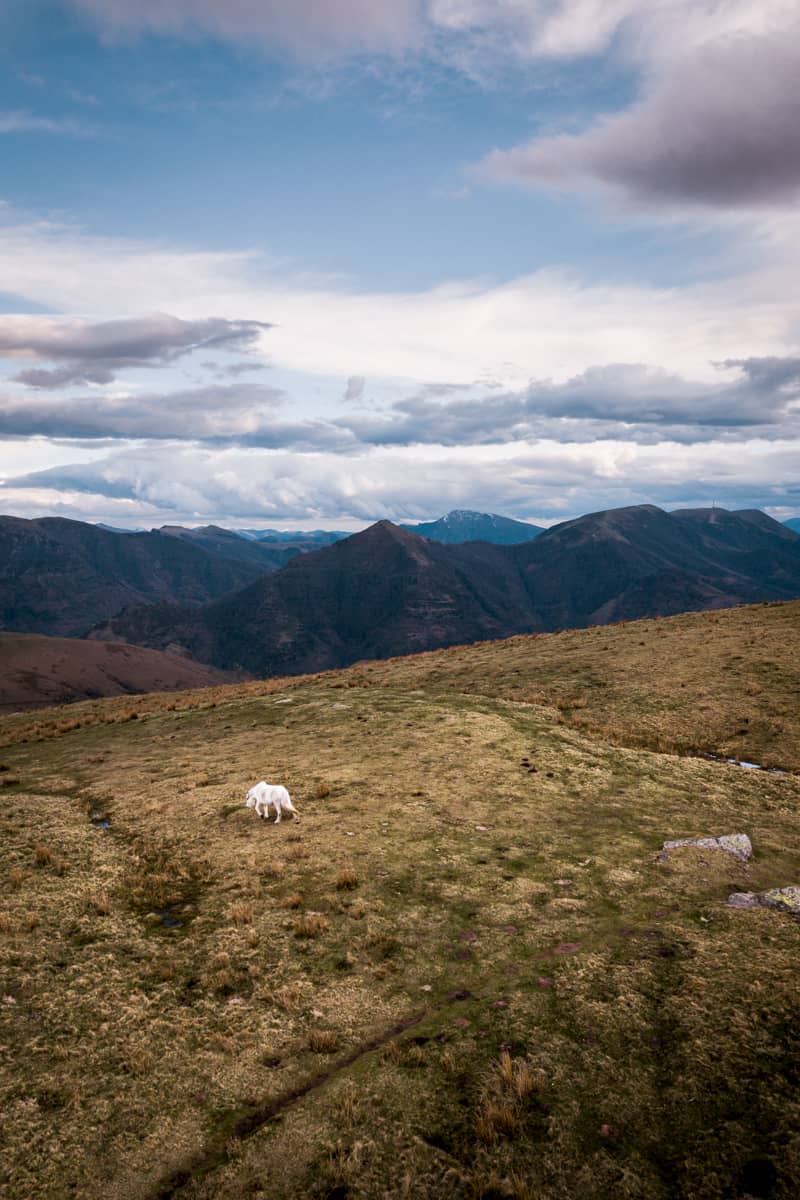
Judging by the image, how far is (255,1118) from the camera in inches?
320

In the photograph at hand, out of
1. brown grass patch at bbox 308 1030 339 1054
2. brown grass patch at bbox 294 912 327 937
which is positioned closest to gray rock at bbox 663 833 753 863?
brown grass patch at bbox 294 912 327 937

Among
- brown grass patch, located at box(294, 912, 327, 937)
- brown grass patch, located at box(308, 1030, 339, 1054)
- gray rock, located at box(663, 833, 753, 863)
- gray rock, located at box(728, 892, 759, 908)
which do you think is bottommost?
gray rock, located at box(663, 833, 753, 863)

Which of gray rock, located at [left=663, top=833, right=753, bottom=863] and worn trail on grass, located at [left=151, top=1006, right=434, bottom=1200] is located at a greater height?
worn trail on grass, located at [left=151, top=1006, right=434, bottom=1200]

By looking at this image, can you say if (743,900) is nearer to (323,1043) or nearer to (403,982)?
(403,982)

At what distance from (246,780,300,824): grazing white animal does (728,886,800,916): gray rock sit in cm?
1166

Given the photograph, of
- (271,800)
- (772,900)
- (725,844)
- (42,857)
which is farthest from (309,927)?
(725,844)

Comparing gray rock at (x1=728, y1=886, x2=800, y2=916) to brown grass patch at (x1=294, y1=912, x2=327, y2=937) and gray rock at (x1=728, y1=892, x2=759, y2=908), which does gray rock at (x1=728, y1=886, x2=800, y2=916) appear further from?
brown grass patch at (x1=294, y1=912, x2=327, y2=937)

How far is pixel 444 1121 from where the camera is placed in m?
7.88

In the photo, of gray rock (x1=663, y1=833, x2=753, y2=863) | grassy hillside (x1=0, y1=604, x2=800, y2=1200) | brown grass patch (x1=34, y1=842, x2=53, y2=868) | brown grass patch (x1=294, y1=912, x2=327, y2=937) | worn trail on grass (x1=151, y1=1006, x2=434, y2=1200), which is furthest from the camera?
gray rock (x1=663, y1=833, x2=753, y2=863)

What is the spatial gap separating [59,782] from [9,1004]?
52.0 ft

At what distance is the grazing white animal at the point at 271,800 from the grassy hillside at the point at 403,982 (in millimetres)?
678

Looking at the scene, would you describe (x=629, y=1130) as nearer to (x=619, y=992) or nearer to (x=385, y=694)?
(x=619, y=992)

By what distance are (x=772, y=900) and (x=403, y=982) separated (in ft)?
26.8

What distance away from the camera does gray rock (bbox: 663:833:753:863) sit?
16062 millimetres
